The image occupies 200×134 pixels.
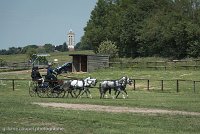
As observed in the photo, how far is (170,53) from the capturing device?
84.7 m

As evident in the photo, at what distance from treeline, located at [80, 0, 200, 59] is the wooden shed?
65.3 feet

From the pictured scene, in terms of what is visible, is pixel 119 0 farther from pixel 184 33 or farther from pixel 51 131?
pixel 51 131

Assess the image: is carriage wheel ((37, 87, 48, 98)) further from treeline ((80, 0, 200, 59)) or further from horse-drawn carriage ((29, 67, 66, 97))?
treeline ((80, 0, 200, 59))

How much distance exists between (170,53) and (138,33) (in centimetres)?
1185

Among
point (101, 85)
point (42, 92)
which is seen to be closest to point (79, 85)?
point (101, 85)

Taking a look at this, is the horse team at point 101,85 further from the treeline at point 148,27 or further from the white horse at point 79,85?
the treeline at point 148,27

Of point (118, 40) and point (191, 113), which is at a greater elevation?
point (118, 40)

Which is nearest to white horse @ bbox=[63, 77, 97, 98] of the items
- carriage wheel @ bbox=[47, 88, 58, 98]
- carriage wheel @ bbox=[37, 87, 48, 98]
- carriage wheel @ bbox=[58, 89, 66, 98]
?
carriage wheel @ bbox=[58, 89, 66, 98]

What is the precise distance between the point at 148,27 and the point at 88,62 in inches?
1073

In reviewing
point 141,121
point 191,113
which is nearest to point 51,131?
point 141,121

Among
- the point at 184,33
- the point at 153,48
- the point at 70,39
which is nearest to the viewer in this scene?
the point at 184,33

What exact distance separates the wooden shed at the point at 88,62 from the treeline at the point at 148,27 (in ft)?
65.3

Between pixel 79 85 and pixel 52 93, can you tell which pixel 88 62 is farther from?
pixel 79 85

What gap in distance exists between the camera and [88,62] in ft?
211
